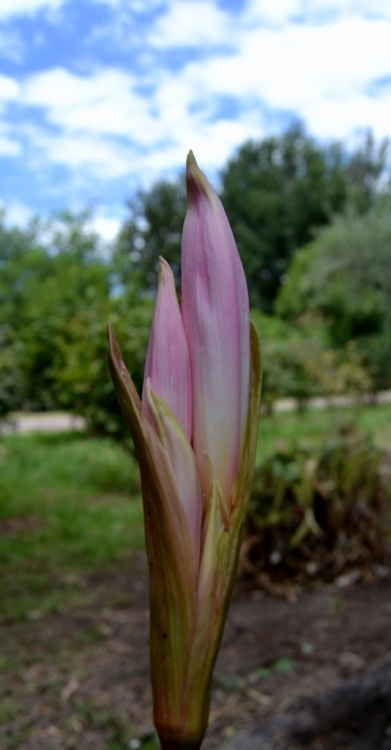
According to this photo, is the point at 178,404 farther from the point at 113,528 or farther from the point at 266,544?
the point at 113,528

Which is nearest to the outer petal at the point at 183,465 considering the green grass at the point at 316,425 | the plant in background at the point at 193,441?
the plant in background at the point at 193,441

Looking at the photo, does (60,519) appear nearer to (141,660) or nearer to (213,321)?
(141,660)

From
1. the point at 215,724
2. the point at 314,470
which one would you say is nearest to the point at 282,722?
the point at 215,724

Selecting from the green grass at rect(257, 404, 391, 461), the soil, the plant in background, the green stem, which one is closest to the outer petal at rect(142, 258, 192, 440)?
the plant in background

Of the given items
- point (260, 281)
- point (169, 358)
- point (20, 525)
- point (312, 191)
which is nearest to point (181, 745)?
point (169, 358)

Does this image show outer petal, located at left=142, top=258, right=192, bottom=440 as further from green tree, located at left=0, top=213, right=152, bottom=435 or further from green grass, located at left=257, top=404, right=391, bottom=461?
green grass, located at left=257, top=404, right=391, bottom=461

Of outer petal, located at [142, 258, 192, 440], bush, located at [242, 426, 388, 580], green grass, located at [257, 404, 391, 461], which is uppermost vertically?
outer petal, located at [142, 258, 192, 440]

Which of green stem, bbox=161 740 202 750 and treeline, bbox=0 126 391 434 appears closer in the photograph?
green stem, bbox=161 740 202 750

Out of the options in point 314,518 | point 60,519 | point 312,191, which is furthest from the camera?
point 312,191
